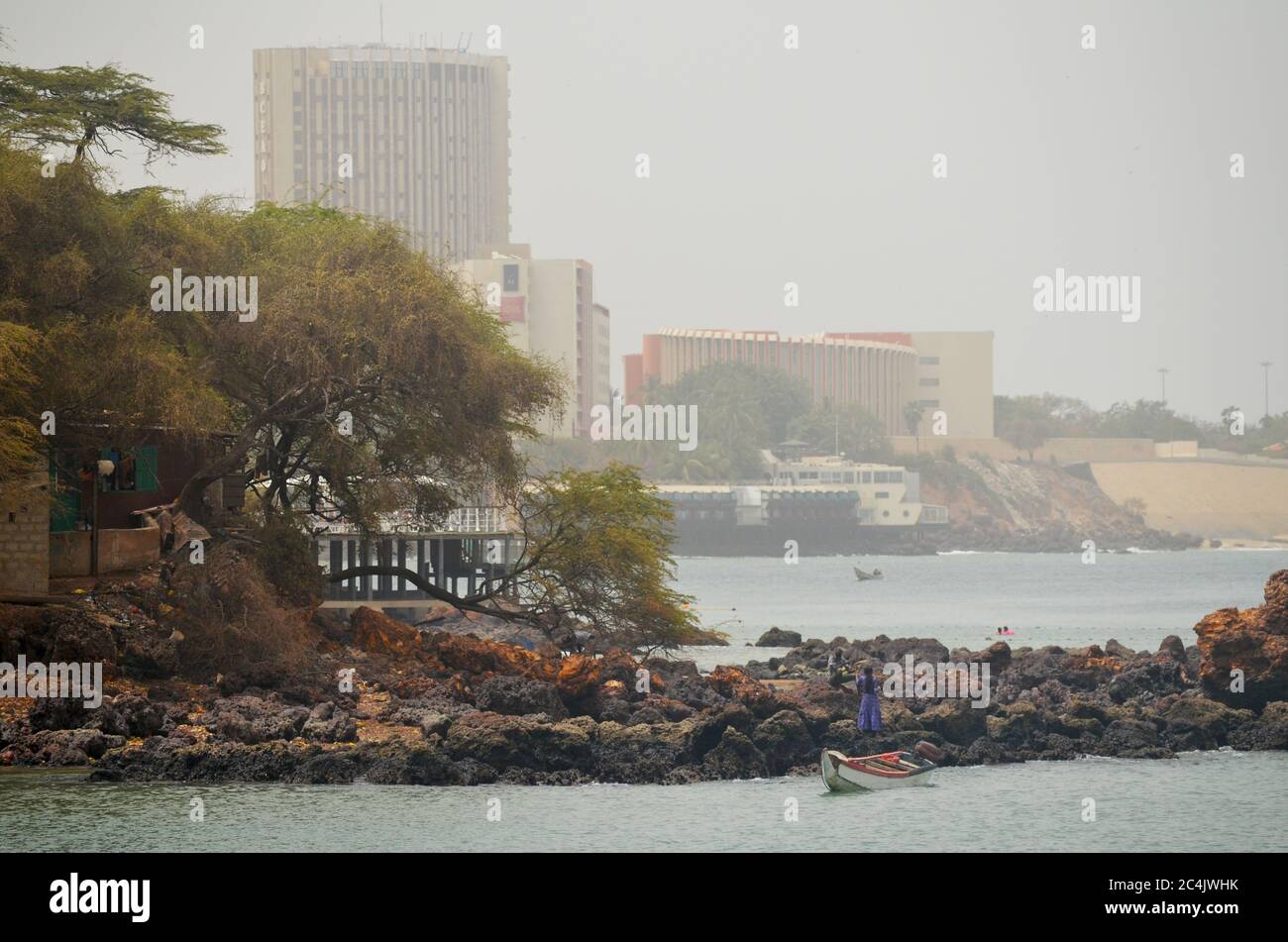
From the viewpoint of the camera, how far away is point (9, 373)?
104 ft

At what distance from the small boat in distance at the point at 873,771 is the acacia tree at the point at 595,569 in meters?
10.3

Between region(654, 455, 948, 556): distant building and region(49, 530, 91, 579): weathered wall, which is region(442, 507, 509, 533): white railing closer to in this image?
region(49, 530, 91, 579): weathered wall

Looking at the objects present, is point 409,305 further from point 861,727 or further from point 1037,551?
point 1037,551

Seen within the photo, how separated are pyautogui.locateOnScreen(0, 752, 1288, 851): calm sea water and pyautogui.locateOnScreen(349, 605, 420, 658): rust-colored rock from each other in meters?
9.30

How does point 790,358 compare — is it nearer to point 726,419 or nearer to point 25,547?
point 726,419

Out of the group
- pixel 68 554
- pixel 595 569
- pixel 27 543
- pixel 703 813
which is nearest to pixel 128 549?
pixel 68 554

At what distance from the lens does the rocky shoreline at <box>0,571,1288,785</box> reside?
96.5ft

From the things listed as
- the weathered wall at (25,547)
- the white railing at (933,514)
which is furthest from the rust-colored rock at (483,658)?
the white railing at (933,514)

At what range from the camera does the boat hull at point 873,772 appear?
2950 cm

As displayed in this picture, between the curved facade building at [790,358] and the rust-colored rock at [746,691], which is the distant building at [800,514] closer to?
the curved facade building at [790,358]

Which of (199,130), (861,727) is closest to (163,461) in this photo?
(199,130)

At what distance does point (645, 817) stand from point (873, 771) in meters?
4.46

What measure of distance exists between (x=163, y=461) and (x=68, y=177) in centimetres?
744

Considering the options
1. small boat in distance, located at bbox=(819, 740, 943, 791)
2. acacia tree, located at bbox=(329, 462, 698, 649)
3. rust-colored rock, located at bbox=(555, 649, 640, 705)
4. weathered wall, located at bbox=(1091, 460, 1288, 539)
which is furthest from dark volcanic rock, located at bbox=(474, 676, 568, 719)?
weathered wall, located at bbox=(1091, 460, 1288, 539)
